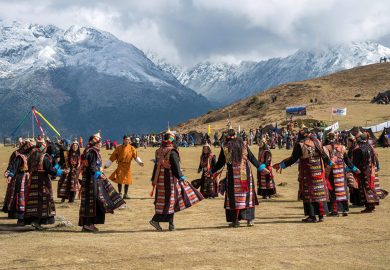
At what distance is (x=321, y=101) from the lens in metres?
92.7

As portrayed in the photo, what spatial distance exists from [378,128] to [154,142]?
1022 inches

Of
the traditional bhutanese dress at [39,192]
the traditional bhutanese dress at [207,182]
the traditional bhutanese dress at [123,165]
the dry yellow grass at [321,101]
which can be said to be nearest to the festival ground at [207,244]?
the traditional bhutanese dress at [39,192]

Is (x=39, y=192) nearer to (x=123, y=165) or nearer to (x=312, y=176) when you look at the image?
(x=312, y=176)

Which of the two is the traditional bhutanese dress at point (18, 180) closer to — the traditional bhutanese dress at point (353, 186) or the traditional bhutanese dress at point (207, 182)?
the traditional bhutanese dress at point (207, 182)

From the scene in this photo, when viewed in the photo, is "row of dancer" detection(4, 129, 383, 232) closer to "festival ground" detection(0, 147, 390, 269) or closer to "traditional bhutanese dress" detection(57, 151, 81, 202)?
"festival ground" detection(0, 147, 390, 269)

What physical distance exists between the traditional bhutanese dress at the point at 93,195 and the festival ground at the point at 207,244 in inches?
13.6

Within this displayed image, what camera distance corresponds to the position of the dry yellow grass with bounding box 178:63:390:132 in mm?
73562

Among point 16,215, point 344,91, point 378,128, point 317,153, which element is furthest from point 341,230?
point 344,91

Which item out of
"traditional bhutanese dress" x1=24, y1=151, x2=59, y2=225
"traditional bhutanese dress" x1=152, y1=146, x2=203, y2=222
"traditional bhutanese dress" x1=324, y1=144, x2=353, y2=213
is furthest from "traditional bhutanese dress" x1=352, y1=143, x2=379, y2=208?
"traditional bhutanese dress" x1=24, y1=151, x2=59, y2=225

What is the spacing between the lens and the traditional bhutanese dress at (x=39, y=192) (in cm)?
1140

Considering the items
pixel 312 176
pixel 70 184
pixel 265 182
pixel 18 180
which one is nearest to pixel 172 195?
pixel 312 176

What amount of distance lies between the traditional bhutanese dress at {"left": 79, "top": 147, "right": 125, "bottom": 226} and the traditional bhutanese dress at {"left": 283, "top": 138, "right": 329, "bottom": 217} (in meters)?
3.89

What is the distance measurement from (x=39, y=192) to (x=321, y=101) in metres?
85.1

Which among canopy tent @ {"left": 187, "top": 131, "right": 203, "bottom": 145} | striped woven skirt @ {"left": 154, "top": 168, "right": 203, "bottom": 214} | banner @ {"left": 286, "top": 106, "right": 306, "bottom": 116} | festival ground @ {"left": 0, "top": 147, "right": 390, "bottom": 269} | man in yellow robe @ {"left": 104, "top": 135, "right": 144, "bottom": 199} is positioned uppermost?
banner @ {"left": 286, "top": 106, "right": 306, "bottom": 116}
